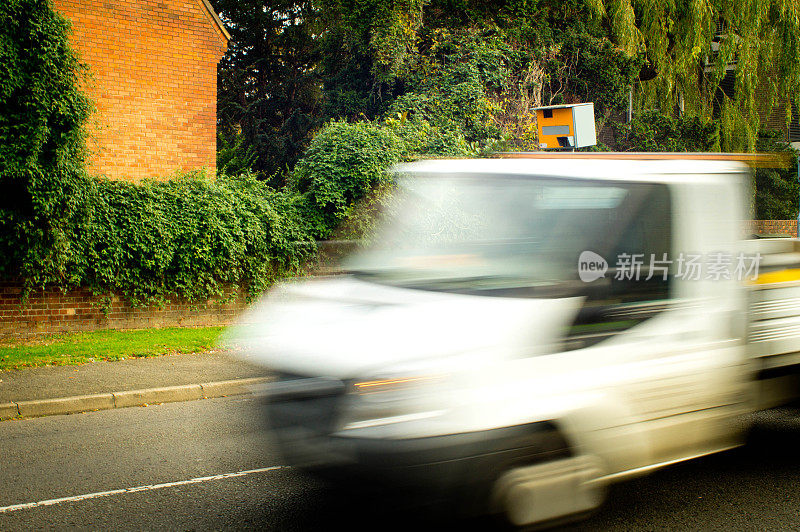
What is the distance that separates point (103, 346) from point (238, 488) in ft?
19.5

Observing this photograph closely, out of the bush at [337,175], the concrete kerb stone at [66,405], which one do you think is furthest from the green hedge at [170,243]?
the concrete kerb stone at [66,405]

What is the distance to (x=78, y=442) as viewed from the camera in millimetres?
5812

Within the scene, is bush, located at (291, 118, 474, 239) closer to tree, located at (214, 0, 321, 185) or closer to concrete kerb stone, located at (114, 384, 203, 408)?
concrete kerb stone, located at (114, 384, 203, 408)

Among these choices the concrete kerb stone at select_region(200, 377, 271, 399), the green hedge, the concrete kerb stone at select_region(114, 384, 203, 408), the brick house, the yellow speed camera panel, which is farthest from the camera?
the brick house

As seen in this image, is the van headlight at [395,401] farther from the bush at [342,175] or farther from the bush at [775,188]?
the bush at [342,175]

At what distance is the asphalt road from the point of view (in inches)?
157

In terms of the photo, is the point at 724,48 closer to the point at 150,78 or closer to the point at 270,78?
the point at 150,78

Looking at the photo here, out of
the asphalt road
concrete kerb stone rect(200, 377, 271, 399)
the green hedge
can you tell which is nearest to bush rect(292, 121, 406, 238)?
the green hedge

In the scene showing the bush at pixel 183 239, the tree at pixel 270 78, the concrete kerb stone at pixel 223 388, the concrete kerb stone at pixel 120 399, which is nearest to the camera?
the concrete kerb stone at pixel 120 399

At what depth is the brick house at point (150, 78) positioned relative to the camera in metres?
14.9

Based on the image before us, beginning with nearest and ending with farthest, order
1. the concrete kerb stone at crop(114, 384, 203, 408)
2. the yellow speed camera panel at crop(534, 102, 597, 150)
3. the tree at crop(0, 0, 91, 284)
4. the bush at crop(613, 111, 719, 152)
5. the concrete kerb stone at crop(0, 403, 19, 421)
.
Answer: the concrete kerb stone at crop(0, 403, 19, 421), the concrete kerb stone at crop(114, 384, 203, 408), the yellow speed camera panel at crop(534, 102, 597, 150), the tree at crop(0, 0, 91, 284), the bush at crop(613, 111, 719, 152)

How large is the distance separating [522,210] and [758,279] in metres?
1.71

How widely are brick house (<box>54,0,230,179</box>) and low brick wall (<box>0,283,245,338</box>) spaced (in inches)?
169

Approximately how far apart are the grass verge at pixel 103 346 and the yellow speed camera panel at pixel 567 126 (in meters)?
5.71
